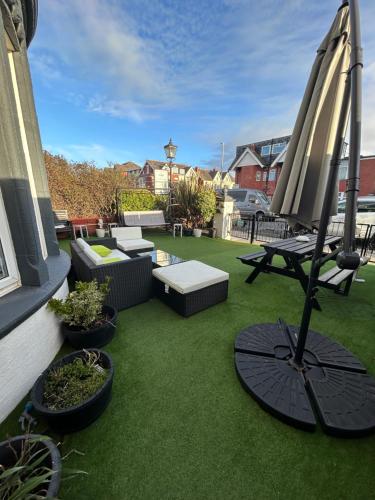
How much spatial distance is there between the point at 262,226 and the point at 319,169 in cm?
731

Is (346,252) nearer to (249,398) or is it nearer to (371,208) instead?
(249,398)

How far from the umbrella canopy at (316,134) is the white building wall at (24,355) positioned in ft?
7.52

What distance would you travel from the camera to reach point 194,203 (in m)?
7.77

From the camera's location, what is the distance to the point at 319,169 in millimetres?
1530

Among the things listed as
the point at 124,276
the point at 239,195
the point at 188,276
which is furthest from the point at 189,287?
the point at 239,195

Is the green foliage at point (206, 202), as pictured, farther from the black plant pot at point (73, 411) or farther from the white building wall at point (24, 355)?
the black plant pot at point (73, 411)

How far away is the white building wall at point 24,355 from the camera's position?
139 centimetres

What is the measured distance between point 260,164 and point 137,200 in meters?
15.0

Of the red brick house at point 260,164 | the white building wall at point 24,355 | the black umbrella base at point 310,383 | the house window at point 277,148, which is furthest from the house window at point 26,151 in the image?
the house window at point 277,148

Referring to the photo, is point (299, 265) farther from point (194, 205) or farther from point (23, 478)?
point (194, 205)

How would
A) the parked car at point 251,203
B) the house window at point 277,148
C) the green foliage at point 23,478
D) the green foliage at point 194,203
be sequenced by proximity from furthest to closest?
the house window at point 277,148, the parked car at point 251,203, the green foliage at point 194,203, the green foliage at point 23,478

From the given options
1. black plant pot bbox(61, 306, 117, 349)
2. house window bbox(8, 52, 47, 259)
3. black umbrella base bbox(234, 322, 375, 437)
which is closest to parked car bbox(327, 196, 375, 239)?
black umbrella base bbox(234, 322, 375, 437)

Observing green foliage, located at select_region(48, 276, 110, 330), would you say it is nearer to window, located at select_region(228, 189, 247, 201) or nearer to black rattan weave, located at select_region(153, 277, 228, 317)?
black rattan weave, located at select_region(153, 277, 228, 317)

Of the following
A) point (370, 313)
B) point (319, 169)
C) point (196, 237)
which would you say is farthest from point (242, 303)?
point (196, 237)
